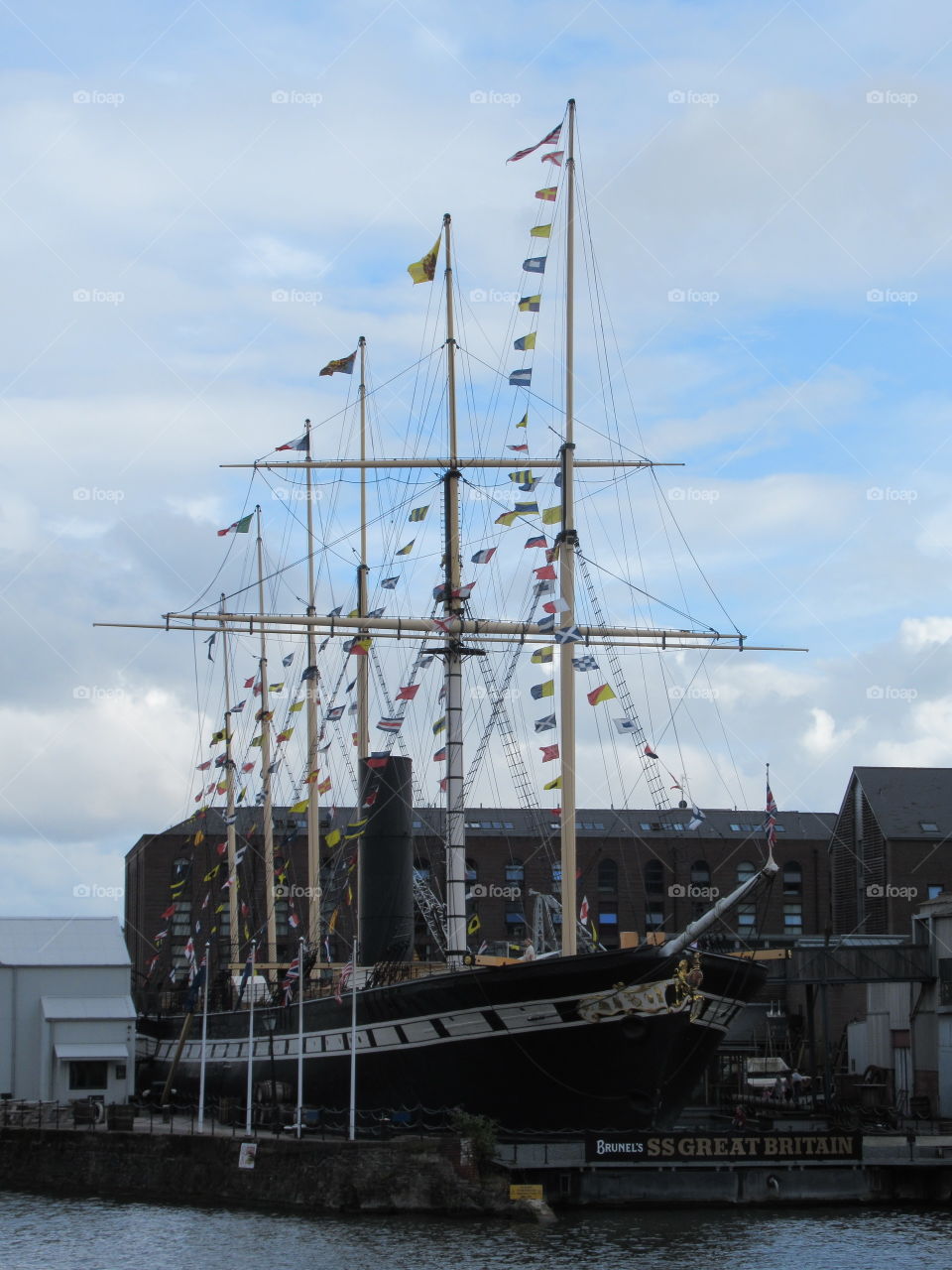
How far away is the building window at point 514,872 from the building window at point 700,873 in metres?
8.90

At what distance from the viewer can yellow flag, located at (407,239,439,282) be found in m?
45.8

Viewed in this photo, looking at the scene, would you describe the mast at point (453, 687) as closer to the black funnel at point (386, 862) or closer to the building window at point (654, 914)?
the black funnel at point (386, 862)

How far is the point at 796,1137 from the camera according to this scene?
114 ft

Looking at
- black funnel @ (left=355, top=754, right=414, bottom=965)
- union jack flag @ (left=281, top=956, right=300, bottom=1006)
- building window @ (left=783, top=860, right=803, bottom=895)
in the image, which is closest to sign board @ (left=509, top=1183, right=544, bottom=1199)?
black funnel @ (left=355, top=754, right=414, bottom=965)

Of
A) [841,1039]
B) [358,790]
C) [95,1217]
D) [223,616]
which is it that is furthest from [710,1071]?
[95,1217]

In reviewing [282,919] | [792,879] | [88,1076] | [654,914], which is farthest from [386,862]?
[792,879]

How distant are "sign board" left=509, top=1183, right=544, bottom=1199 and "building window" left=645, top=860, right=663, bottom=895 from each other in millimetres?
56945

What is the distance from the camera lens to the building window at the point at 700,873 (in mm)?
88188

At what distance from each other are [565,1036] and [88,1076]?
1745 cm

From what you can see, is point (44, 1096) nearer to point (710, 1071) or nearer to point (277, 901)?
point (710, 1071)

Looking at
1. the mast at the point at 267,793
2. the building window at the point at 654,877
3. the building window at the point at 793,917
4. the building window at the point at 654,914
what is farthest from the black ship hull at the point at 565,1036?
the building window at the point at 793,917

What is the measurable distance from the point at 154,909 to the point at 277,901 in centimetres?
704

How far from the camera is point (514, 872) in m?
87.9

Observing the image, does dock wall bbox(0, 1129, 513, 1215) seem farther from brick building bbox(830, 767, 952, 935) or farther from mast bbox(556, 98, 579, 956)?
brick building bbox(830, 767, 952, 935)
